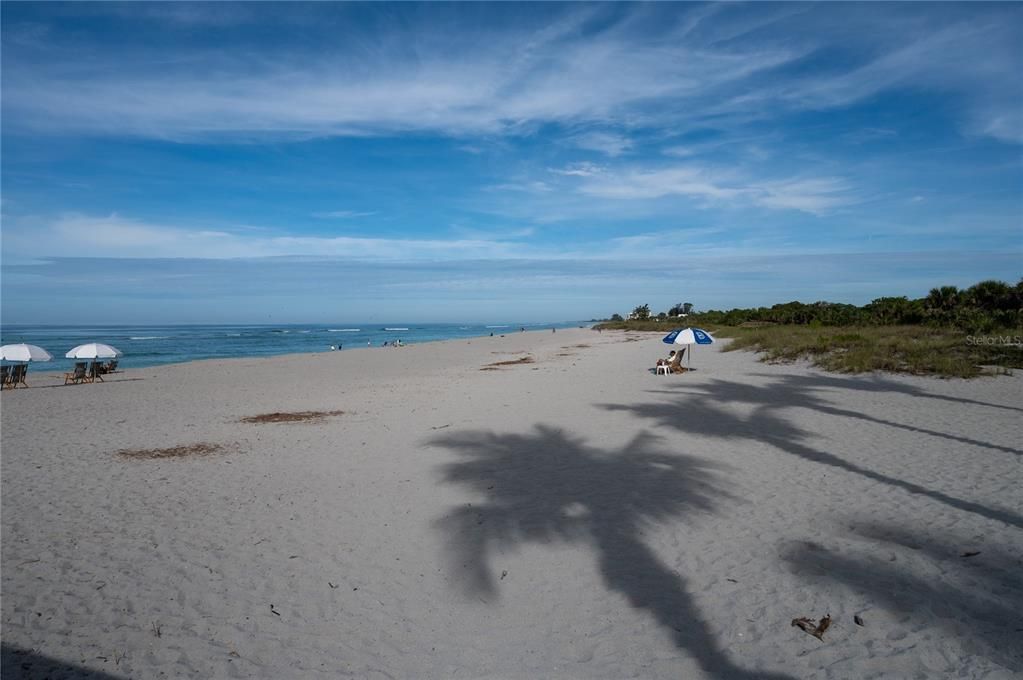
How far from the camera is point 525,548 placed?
236 inches

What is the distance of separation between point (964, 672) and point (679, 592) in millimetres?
1921

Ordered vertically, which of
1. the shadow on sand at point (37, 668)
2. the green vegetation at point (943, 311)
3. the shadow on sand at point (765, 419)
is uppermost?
the green vegetation at point (943, 311)

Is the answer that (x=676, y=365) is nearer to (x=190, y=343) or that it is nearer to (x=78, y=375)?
(x=78, y=375)

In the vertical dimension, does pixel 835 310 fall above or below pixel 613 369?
above

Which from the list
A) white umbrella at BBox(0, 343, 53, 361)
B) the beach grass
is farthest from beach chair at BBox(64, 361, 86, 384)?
the beach grass

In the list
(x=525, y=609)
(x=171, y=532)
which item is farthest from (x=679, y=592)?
(x=171, y=532)

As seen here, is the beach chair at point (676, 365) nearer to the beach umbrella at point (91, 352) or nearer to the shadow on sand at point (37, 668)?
the shadow on sand at point (37, 668)

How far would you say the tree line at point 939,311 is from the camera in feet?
89.7

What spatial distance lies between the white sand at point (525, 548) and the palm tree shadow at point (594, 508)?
0.11ft

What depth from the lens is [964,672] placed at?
12.5 ft

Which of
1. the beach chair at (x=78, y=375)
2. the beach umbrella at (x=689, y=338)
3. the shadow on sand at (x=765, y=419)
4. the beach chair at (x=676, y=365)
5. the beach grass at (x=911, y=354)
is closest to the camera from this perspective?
the shadow on sand at (x=765, y=419)

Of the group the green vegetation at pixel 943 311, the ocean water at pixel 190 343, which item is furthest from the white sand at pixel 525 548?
the green vegetation at pixel 943 311

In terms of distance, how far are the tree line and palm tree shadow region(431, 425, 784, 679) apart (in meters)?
24.2

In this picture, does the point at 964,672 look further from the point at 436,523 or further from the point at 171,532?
the point at 171,532
